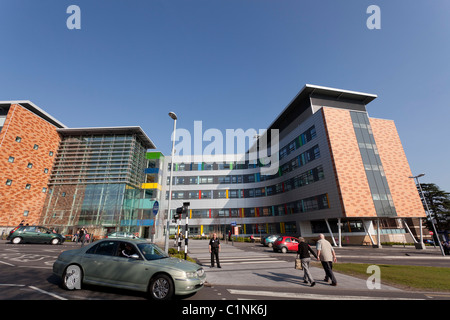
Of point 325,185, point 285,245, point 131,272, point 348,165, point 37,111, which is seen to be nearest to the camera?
point 131,272

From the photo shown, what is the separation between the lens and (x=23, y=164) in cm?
3288

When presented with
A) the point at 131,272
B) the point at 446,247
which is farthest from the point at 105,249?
the point at 446,247

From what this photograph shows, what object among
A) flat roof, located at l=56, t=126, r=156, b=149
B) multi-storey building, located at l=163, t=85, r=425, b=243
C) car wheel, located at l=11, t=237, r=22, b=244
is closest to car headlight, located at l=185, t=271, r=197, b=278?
car wheel, located at l=11, t=237, r=22, b=244

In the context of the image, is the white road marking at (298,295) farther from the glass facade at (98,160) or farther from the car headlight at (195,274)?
the glass facade at (98,160)

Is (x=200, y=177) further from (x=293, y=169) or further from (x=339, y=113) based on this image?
(x=339, y=113)

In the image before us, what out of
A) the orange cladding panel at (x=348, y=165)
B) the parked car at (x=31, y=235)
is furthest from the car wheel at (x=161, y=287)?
the orange cladding panel at (x=348, y=165)

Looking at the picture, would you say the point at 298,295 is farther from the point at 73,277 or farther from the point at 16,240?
the point at 16,240

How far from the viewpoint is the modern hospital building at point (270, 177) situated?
30.0 meters

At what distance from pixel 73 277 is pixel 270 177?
146 feet

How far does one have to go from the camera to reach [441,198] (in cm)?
4731

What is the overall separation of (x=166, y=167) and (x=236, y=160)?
17.6 metres

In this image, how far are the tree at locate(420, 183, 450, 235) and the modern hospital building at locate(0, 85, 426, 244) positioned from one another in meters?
12.5

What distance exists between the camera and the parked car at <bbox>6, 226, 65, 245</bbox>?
18.8m

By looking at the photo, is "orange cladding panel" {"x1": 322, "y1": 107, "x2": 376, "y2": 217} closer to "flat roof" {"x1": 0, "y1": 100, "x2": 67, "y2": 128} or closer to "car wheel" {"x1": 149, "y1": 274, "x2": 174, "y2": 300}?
"car wheel" {"x1": 149, "y1": 274, "x2": 174, "y2": 300}
